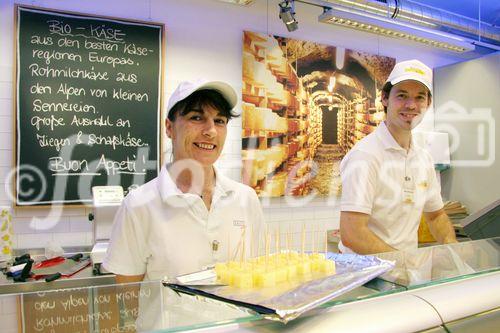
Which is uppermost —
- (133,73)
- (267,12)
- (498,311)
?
(267,12)

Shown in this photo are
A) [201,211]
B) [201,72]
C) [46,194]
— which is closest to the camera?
[201,211]

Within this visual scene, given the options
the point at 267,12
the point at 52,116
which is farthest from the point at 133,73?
the point at 267,12

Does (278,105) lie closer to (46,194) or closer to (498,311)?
(46,194)

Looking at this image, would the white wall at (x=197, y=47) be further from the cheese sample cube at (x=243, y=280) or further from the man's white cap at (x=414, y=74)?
the cheese sample cube at (x=243, y=280)

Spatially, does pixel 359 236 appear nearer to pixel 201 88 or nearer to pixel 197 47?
pixel 201 88

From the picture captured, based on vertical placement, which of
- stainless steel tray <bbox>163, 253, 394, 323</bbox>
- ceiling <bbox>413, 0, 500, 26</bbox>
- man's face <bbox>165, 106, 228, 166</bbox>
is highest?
ceiling <bbox>413, 0, 500, 26</bbox>

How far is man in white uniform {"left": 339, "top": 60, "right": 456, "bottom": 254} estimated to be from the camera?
194 centimetres

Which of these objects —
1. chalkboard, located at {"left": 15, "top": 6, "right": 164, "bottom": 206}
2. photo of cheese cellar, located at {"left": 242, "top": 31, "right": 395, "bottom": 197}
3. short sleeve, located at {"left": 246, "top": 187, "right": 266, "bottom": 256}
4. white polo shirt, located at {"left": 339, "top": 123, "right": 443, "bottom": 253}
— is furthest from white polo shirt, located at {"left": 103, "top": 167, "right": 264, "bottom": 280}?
photo of cheese cellar, located at {"left": 242, "top": 31, "right": 395, "bottom": 197}

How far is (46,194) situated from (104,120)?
2.41 feet

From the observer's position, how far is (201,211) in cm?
157

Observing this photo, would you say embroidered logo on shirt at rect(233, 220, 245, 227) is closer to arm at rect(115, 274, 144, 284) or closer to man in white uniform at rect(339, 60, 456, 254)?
arm at rect(115, 274, 144, 284)

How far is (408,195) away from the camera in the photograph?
207 centimetres

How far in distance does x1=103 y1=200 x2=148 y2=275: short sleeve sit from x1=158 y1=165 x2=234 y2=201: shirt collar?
138 millimetres

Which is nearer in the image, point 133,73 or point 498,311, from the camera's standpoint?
point 498,311
